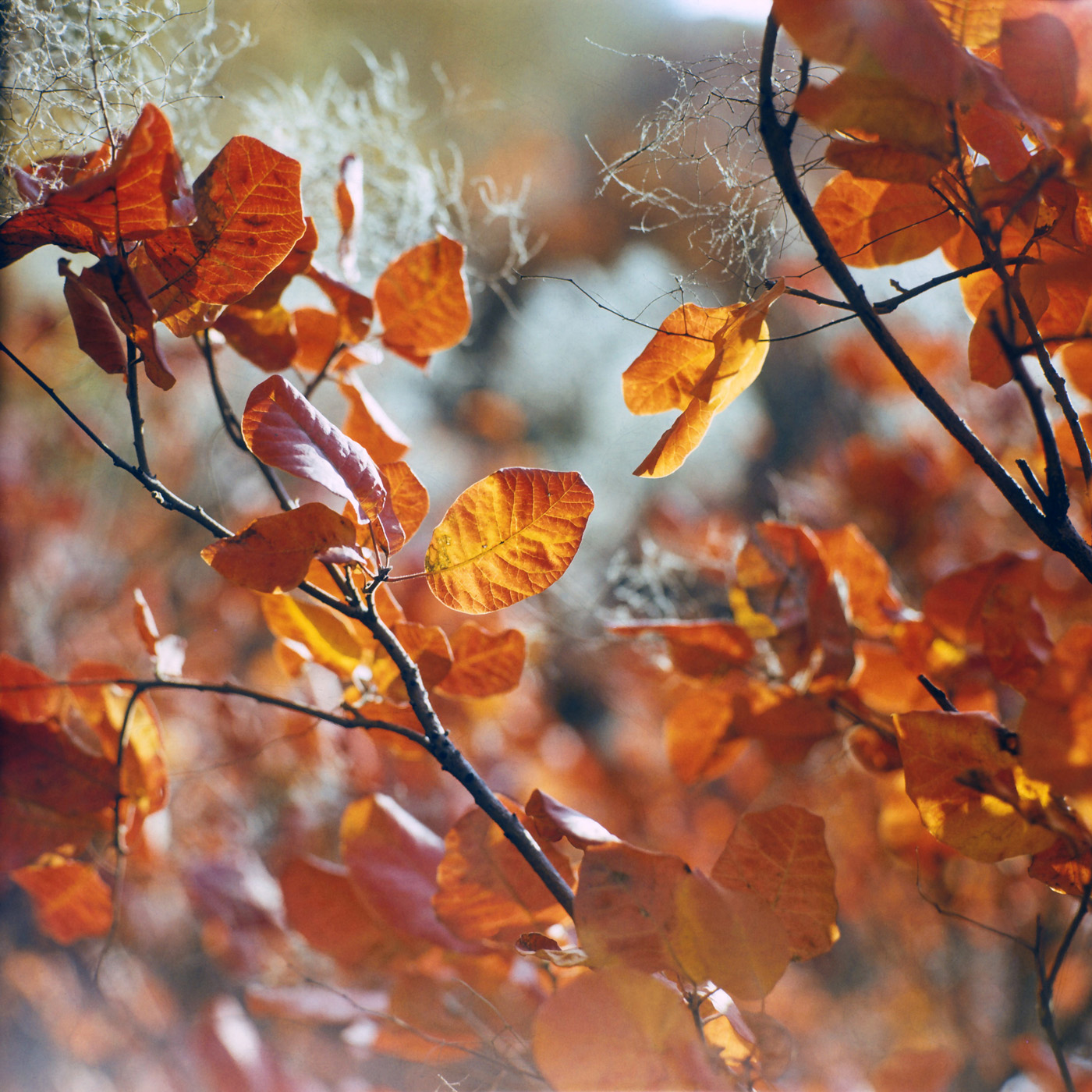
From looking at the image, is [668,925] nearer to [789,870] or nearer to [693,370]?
[789,870]

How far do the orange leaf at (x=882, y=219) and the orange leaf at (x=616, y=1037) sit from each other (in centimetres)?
34

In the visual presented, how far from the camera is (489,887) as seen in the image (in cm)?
39

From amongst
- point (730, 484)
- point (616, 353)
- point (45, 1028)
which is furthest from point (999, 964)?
point (45, 1028)

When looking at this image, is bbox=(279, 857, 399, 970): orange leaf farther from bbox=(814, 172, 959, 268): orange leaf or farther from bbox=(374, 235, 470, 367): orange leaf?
bbox=(814, 172, 959, 268): orange leaf

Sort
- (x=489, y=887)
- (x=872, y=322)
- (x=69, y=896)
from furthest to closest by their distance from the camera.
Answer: (x=69, y=896) → (x=489, y=887) → (x=872, y=322)

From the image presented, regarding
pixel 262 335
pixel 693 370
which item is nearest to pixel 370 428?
pixel 262 335

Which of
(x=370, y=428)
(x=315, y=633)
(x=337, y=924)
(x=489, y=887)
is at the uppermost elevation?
(x=370, y=428)

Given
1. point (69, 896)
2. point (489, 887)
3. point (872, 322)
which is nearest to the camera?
point (872, 322)

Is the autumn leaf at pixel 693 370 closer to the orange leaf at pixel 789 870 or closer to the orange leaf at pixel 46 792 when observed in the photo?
the orange leaf at pixel 789 870

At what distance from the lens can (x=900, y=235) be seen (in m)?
0.36

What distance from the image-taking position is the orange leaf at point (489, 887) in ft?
1.29

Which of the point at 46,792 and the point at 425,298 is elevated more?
the point at 425,298

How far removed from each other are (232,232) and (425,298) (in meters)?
0.15

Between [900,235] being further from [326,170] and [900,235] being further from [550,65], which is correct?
[550,65]
